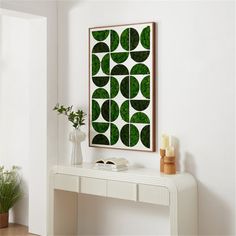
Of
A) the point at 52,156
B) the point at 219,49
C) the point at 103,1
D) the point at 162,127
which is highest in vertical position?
the point at 103,1

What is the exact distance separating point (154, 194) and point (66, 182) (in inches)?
36.1

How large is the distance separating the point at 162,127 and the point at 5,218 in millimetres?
1976

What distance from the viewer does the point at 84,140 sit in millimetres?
4414

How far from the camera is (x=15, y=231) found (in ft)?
15.5

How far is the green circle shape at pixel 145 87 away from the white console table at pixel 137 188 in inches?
25.0

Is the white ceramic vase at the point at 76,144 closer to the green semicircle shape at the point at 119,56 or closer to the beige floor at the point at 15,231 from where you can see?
the green semicircle shape at the point at 119,56

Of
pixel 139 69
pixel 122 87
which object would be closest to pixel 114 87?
pixel 122 87

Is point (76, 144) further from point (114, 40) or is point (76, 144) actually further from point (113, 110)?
point (114, 40)

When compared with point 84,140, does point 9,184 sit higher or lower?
lower

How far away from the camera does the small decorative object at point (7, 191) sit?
4766 mm

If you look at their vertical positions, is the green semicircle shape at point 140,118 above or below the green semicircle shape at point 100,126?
above

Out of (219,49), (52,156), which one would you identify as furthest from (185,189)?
(52,156)

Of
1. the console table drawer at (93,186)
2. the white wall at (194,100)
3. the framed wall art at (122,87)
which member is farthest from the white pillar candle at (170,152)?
the console table drawer at (93,186)

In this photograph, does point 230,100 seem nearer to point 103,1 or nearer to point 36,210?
point 103,1
